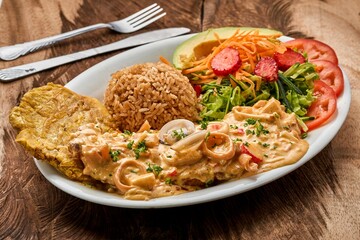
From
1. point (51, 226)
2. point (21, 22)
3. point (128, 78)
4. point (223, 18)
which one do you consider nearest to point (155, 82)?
point (128, 78)

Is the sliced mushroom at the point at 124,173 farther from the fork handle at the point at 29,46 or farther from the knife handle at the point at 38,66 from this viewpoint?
the fork handle at the point at 29,46

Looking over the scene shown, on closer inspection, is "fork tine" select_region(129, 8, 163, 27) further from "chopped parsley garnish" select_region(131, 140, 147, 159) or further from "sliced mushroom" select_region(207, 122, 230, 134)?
"chopped parsley garnish" select_region(131, 140, 147, 159)

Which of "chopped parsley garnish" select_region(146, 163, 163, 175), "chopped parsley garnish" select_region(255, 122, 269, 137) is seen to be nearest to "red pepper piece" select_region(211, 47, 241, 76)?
"chopped parsley garnish" select_region(255, 122, 269, 137)

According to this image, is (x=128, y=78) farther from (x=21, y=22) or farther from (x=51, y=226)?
(x=21, y=22)

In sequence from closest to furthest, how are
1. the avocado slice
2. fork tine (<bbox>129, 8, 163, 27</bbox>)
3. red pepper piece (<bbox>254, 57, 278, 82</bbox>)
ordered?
red pepper piece (<bbox>254, 57, 278, 82</bbox>) → the avocado slice → fork tine (<bbox>129, 8, 163, 27</bbox>)

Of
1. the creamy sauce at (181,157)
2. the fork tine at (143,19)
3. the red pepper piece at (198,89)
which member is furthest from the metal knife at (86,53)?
the creamy sauce at (181,157)

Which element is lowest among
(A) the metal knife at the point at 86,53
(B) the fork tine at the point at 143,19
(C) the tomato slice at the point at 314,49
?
(B) the fork tine at the point at 143,19
